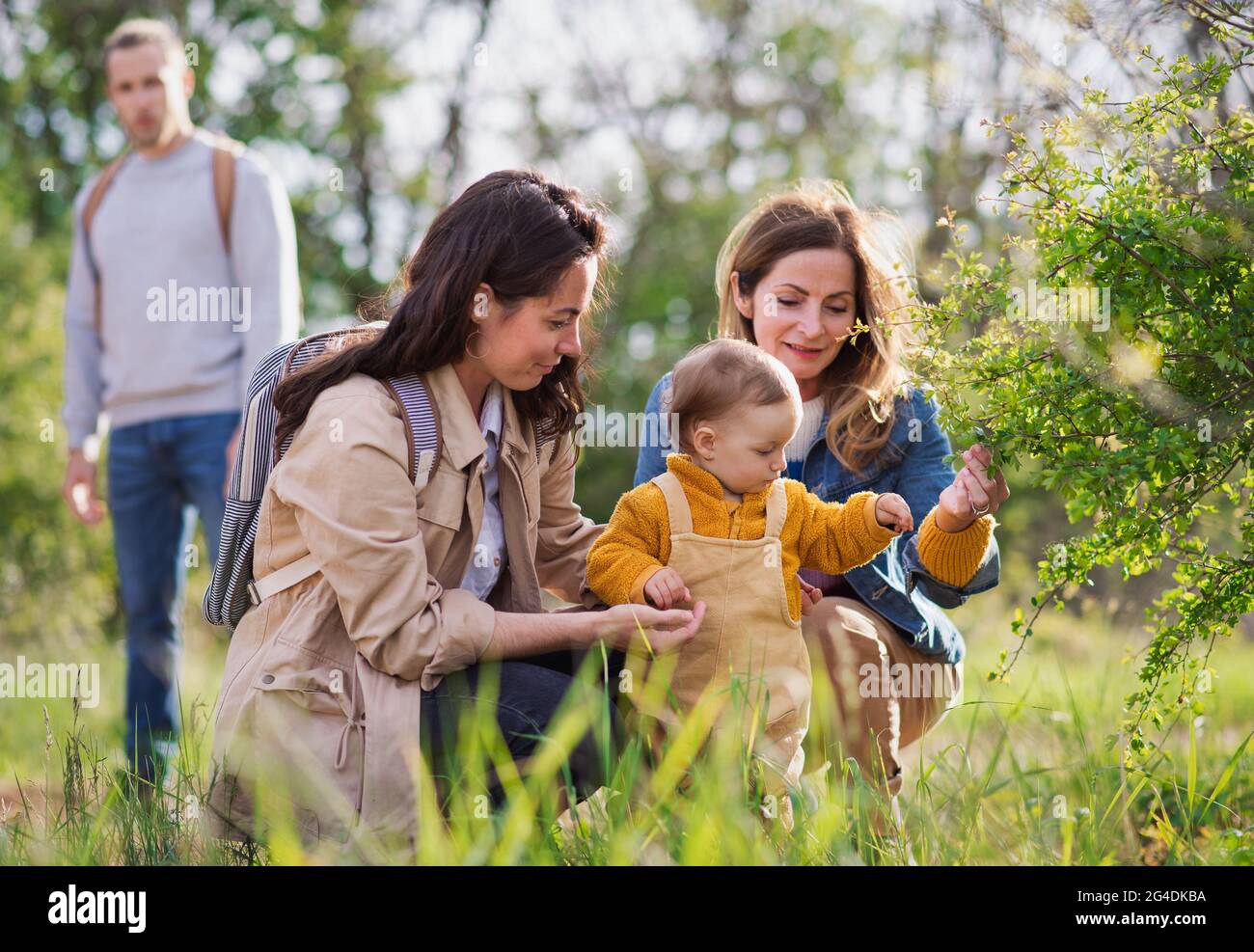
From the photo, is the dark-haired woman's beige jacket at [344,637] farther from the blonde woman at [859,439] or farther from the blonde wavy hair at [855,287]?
the blonde wavy hair at [855,287]

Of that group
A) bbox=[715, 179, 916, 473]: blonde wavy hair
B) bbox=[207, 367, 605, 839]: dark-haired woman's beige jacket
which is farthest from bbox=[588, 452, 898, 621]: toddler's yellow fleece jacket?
bbox=[715, 179, 916, 473]: blonde wavy hair

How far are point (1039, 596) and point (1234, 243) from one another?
823mm

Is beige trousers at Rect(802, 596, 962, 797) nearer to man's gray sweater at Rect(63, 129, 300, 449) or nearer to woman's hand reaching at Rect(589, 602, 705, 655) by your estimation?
woman's hand reaching at Rect(589, 602, 705, 655)

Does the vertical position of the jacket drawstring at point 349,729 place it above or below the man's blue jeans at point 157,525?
below

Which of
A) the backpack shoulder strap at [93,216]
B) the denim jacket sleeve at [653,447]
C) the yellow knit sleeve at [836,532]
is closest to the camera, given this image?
the yellow knit sleeve at [836,532]

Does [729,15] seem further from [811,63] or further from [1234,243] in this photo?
[1234,243]

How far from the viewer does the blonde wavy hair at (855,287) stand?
357 cm

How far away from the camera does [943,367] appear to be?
2.80 meters

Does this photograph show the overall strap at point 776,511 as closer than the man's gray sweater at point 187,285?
Yes

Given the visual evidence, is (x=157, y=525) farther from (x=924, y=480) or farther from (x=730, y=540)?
(x=924, y=480)

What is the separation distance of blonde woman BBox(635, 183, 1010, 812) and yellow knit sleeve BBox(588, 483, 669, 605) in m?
0.44

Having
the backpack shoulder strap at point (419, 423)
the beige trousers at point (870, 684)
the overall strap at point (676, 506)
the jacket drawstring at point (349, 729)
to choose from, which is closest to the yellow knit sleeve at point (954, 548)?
the beige trousers at point (870, 684)

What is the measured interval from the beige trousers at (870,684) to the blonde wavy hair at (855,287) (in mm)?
431
